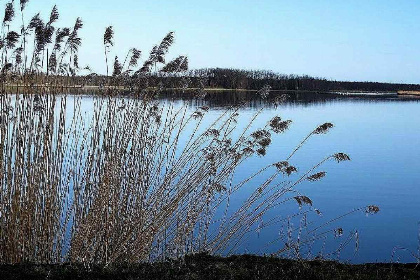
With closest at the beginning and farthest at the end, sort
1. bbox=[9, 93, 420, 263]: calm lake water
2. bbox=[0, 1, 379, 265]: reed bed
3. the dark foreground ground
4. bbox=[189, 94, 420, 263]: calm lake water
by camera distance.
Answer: the dark foreground ground, bbox=[0, 1, 379, 265]: reed bed, bbox=[9, 93, 420, 263]: calm lake water, bbox=[189, 94, 420, 263]: calm lake water

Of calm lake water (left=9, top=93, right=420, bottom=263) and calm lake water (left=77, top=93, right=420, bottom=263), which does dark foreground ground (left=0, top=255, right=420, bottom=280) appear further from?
calm lake water (left=77, top=93, right=420, bottom=263)

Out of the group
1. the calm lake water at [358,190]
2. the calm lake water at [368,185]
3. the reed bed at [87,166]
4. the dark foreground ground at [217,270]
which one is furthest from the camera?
the calm lake water at [368,185]

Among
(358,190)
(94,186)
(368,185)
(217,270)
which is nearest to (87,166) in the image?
(94,186)

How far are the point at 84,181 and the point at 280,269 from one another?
7.49 feet

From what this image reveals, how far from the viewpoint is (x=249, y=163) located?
17.2 metres

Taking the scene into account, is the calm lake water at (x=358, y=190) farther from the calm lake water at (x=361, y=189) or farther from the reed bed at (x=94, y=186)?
the reed bed at (x=94, y=186)

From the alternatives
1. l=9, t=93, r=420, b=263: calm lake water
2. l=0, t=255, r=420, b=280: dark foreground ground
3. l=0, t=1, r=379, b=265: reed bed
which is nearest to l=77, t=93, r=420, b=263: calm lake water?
l=9, t=93, r=420, b=263: calm lake water

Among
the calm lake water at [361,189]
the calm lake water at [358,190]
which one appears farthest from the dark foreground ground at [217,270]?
the calm lake water at [361,189]

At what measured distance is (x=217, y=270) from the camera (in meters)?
4.59

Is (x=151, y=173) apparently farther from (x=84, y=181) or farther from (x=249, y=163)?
(x=249, y=163)

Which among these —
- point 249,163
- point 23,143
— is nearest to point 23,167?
point 23,143

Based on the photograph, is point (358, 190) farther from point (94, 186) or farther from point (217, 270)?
point (217, 270)

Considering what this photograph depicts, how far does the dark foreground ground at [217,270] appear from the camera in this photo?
14.4 ft

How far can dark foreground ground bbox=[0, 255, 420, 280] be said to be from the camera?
173 inches
